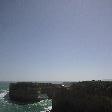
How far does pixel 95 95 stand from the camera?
111 feet

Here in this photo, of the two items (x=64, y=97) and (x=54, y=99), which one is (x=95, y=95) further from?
(x=54, y=99)

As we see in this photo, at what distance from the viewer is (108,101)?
31500 millimetres

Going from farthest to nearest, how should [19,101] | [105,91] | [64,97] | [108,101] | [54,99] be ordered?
1. [19,101]
2. [54,99]
3. [64,97]
4. [105,91]
5. [108,101]

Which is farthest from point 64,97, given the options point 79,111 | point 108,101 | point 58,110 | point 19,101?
Result: point 19,101

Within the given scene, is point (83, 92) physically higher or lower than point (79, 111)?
higher

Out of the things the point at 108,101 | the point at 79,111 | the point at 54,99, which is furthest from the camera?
the point at 54,99

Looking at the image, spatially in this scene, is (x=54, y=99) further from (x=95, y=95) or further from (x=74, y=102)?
(x=95, y=95)

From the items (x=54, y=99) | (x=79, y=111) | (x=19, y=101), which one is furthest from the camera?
(x=19, y=101)

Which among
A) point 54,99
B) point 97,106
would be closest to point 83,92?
point 97,106

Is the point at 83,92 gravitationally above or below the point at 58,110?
above

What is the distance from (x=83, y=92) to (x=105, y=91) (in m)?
4.37

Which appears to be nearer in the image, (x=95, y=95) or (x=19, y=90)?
(x=95, y=95)

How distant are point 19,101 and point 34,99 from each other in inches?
179

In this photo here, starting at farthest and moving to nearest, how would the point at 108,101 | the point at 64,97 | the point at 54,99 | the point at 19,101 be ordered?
the point at 19,101
the point at 54,99
the point at 64,97
the point at 108,101
